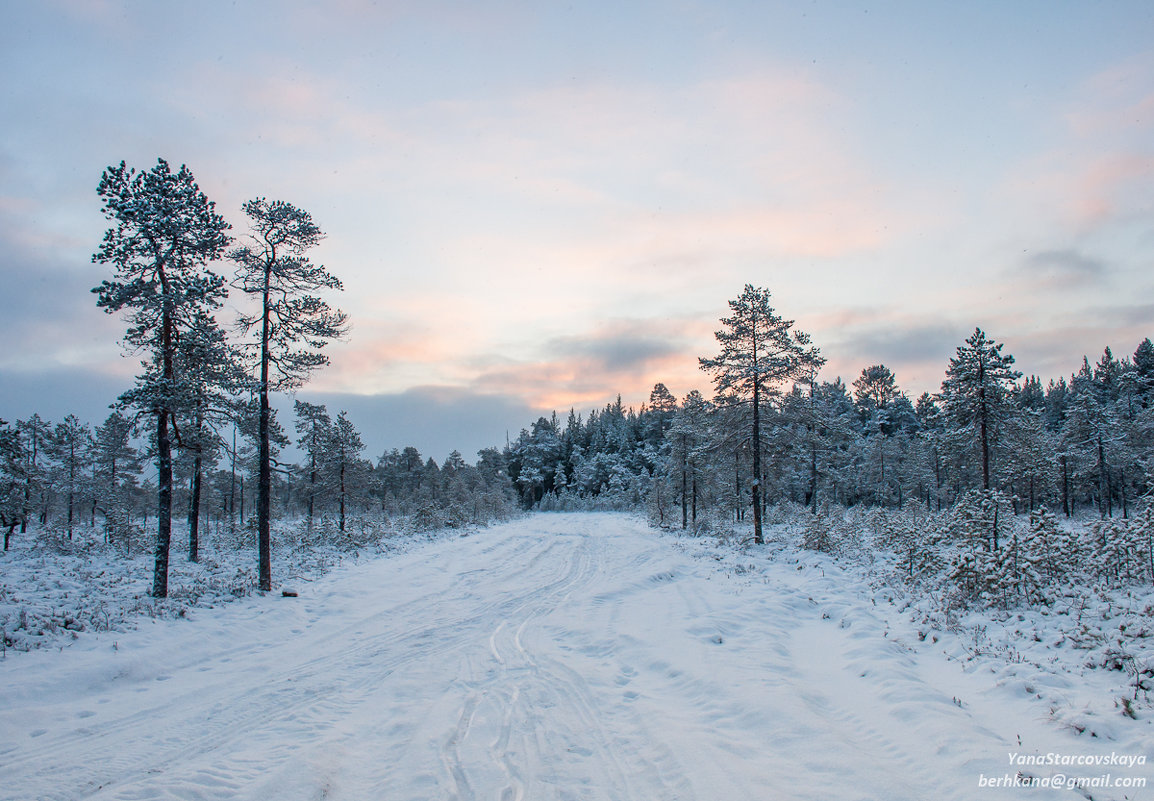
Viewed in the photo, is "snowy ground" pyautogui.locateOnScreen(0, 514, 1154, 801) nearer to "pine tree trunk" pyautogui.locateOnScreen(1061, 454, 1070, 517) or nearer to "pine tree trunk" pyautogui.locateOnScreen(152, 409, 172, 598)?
"pine tree trunk" pyautogui.locateOnScreen(152, 409, 172, 598)

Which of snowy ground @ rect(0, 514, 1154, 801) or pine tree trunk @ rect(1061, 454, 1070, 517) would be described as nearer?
snowy ground @ rect(0, 514, 1154, 801)

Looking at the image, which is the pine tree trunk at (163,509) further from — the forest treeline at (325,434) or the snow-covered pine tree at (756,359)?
the snow-covered pine tree at (756,359)

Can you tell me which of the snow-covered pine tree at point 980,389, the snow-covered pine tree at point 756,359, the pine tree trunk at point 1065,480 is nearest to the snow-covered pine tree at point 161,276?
the snow-covered pine tree at point 756,359

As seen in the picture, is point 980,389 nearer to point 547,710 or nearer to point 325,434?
point 547,710

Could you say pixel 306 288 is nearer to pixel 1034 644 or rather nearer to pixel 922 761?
pixel 922 761

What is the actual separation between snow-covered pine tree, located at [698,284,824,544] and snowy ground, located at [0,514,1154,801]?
1175 centimetres

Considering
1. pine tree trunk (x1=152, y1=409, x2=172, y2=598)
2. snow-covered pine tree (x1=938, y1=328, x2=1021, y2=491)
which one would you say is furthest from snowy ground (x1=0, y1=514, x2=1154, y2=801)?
snow-covered pine tree (x1=938, y1=328, x2=1021, y2=491)

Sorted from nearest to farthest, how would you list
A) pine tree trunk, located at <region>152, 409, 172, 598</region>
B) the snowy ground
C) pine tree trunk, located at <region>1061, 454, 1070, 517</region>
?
the snowy ground → pine tree trunk, located at <region>152, 409, 172, 598</region> → pine tree trunk, located at <region>1061, 454, 1070, 517</region>

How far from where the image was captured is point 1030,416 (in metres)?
41.7

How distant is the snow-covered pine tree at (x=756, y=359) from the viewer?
22.3 m

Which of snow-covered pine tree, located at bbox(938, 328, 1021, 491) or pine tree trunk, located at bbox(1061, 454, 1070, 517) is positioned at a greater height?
snow-covered pine tree, located at bbox(938, 328, 1021, 491)

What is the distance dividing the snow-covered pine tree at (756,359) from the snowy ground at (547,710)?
11749mm

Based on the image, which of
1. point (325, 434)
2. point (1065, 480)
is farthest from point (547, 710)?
point (1065, 480)

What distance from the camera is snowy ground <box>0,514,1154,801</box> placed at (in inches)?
195
